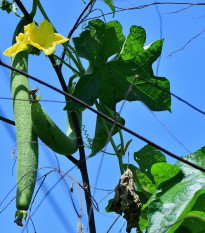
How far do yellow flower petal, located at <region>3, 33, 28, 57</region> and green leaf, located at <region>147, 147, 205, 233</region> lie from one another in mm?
625

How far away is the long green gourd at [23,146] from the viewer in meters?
1.31

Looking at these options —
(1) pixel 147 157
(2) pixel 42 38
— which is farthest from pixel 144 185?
A: (2) pixel 42 38

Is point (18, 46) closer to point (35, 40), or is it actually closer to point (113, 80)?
point (35, 40)

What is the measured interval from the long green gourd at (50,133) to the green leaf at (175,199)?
13.1 inches

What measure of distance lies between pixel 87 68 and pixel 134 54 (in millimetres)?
179

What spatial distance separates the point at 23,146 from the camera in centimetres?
136

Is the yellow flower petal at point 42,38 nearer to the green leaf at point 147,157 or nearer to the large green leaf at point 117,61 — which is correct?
the large green leaf at point 117,61

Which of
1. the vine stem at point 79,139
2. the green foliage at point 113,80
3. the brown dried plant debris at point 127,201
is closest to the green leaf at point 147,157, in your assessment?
the green foliage at point 113,80

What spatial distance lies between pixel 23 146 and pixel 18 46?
1.13ft

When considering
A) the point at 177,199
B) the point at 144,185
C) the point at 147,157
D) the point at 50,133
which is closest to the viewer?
the point at 177,199

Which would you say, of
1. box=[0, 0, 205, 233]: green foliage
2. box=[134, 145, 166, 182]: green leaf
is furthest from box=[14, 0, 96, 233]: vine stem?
box=[134, 145, 166, 182]: green leaf

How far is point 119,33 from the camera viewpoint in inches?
65.6

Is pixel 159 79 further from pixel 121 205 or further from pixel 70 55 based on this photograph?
pixel 121 205

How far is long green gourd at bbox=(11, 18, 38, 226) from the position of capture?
1.31 m
